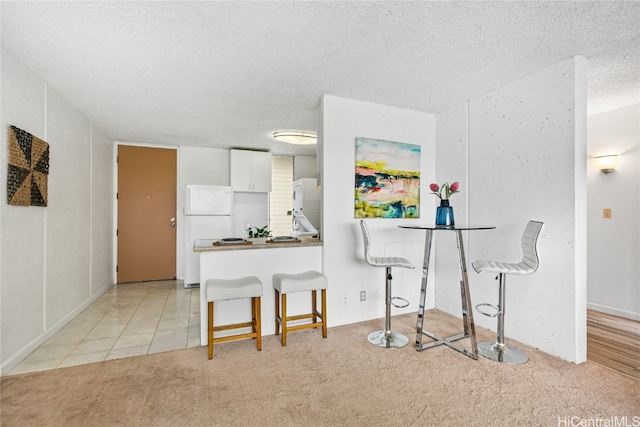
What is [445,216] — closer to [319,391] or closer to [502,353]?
[502,353]

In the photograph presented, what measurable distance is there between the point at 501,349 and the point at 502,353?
0.04m

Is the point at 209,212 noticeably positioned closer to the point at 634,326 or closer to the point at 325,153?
the point at 325,153

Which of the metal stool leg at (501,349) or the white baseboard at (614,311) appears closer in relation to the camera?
the metal stool leg at (501,349)

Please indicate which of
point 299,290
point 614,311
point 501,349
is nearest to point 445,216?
point 501,349

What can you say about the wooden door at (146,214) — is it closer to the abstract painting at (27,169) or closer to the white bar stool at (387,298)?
the abstract painting at (27,169)

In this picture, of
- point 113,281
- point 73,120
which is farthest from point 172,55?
point 113,281

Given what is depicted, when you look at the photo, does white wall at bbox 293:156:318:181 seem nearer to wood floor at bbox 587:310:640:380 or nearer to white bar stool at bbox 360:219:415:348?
white bar stool at bbox 360:219:415:348

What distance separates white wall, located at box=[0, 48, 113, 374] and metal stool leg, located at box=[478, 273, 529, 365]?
3805mm

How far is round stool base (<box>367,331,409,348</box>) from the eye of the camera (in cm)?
278

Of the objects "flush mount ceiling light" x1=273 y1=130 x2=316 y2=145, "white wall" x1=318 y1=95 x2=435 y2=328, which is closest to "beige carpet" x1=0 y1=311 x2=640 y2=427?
"white wall" x1=318 y1=95 x2=435 y2=328

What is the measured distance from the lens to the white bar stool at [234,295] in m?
2.54

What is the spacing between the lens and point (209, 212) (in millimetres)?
5188

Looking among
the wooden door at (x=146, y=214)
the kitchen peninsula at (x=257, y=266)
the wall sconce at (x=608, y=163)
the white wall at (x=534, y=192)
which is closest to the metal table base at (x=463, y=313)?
the white wall at (x=534, y=192)

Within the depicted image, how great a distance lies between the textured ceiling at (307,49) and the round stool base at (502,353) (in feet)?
7.98
